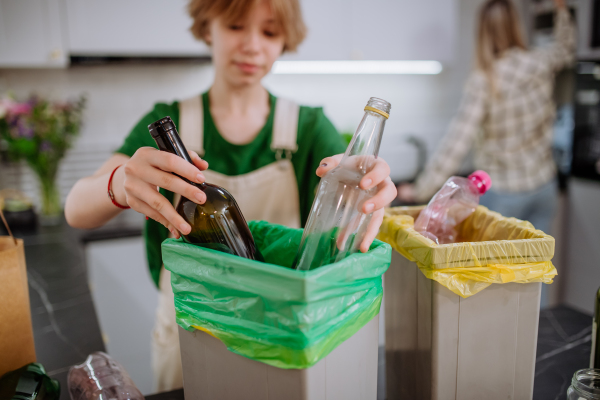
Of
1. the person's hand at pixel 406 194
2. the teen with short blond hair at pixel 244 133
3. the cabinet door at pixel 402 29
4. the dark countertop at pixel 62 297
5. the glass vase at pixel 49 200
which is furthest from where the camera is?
the person's hand at pixel 406 194

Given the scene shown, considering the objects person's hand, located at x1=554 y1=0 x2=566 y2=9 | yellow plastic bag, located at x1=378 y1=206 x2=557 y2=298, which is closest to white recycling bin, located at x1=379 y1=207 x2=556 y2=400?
yellow plastic bag, located at x1=378 y1=206 x2=557 y2=298

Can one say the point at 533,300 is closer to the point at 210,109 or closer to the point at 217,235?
the point at 217,235

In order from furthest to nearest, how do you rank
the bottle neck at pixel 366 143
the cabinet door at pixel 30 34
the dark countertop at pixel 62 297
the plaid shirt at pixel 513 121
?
the plaid shirt at pixel 513 121 < the cabinet door at pixel 30 34 < the dark countertop at pixel 62 297 < the bottle neck at pixel 366 143

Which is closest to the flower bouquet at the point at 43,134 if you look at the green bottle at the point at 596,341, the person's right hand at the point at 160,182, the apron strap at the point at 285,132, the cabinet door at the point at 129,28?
the cabinet door at the point at 129,28

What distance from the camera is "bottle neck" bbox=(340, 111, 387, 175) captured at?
0.53 metres

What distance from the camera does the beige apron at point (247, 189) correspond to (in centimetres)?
105

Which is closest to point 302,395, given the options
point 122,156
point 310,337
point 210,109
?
point 310,337

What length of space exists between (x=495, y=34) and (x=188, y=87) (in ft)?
5.36

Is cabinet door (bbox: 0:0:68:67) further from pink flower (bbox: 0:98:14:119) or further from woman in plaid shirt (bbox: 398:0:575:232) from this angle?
woman in plaid shirt (bbox: 398:0:575:232)

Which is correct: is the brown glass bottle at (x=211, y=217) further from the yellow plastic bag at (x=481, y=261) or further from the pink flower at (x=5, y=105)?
the pink flower at (x=5, y=105)

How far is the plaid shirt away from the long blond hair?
48 mm

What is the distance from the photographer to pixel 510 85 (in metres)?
2.16

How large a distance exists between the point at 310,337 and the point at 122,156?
709mm

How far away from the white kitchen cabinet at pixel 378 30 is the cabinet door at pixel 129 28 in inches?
21.6
